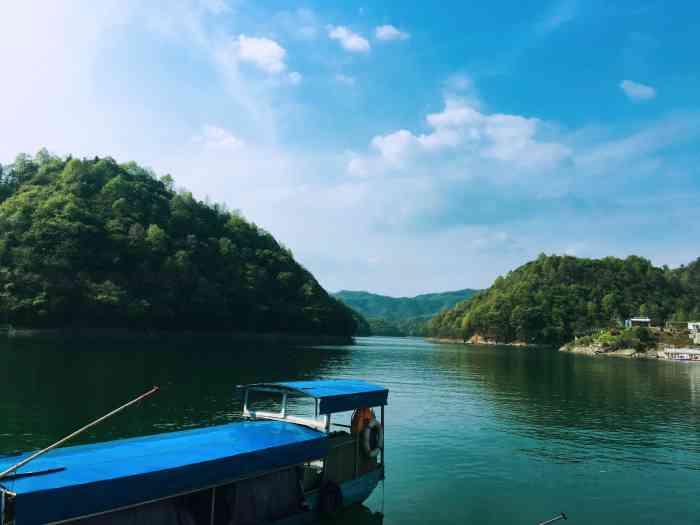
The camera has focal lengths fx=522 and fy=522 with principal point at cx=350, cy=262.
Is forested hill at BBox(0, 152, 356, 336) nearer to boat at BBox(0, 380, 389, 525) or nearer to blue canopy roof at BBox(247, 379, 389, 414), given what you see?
blue canopy roof at BBox(247, 379, 389, 414)

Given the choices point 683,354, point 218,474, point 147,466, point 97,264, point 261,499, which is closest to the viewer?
point 147,466

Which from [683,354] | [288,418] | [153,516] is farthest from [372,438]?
[683,354]

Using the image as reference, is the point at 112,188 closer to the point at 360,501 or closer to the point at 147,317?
the point at 147,317

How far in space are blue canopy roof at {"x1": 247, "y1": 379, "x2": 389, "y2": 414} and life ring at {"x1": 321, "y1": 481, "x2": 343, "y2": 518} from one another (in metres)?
2.77

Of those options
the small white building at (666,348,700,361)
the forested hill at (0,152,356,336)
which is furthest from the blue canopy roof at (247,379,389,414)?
the small white building at (666,348,700,361)

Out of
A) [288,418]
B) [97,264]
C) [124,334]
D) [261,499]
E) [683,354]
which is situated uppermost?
[97,264]

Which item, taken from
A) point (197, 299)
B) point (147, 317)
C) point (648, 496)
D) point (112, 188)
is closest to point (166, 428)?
point (648, 496)

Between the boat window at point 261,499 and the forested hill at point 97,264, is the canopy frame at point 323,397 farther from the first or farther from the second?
the forested hill at point 97,264

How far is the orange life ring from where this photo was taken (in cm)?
2188

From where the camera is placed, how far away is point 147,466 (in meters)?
13.5

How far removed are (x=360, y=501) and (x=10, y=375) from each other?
4847 cm

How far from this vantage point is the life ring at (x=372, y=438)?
21.8 meters

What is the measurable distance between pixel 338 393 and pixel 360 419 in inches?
82.0

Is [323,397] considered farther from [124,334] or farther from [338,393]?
[124,334]
